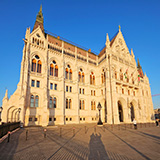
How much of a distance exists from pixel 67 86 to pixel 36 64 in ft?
33.2

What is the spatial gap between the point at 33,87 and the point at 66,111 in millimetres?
10458

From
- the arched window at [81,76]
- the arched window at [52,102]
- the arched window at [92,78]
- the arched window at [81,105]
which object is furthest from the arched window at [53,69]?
the arched window at [92,78]

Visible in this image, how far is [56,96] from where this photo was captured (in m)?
29.6

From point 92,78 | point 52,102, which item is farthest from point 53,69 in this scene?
point 92,78

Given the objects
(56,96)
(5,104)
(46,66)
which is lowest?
(5,104)

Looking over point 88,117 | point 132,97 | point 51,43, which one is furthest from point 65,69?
point 132,97

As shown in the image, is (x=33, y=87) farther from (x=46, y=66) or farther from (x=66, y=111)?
(x=66, y=111)

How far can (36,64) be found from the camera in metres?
28.7

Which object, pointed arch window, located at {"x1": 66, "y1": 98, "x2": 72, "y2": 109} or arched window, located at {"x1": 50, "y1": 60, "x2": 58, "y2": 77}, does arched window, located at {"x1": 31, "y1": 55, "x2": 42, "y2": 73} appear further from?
pointed arch window, located at {"x1": 66, "y1": 98, "x2": 72, "y2": 109}

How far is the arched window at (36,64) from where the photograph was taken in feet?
92.9

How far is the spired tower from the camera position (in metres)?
25.8

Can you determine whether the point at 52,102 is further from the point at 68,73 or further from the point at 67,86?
the point at 68,73

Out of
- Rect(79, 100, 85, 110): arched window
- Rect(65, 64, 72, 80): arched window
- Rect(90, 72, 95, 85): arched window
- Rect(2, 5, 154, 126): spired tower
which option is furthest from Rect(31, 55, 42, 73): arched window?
Rect(90, 72, 95, 85): arched window

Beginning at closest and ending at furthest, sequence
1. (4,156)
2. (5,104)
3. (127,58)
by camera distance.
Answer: (4,156)
(5,104)
(127,58)
